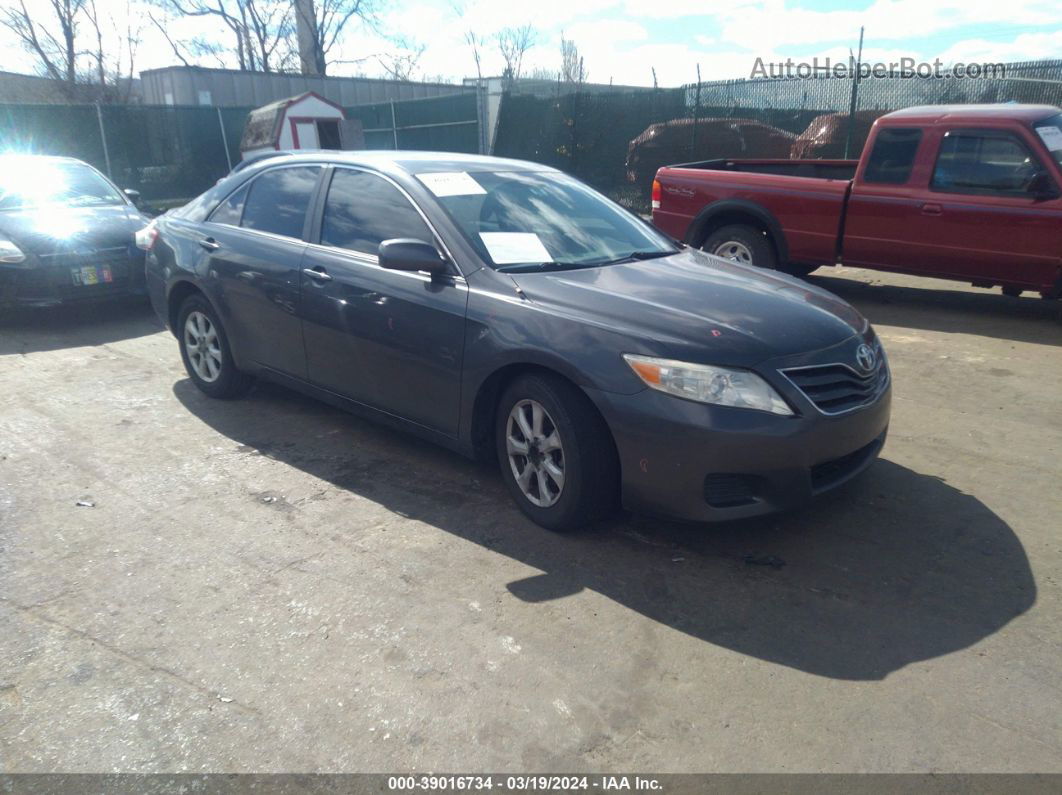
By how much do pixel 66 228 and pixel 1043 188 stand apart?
888cm

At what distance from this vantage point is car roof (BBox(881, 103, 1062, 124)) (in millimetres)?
7586

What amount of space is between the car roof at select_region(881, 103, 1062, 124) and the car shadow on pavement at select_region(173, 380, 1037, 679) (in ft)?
15.4

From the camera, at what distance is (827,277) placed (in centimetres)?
1018

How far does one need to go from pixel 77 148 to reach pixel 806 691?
21.6 m

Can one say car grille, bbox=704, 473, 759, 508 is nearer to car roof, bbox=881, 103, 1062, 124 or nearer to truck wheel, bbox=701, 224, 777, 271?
truck wheel, bbox=701, 224, 777, 271

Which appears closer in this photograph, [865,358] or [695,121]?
[865,358]

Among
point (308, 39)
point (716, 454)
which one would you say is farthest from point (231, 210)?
point (308, 39)

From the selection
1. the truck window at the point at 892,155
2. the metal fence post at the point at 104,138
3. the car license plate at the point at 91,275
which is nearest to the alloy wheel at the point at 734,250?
the truck window at the point at 892,155

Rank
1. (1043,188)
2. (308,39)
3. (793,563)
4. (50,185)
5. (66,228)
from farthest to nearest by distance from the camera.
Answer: (308,39) < (50,185) < (66,228) < (1043,188) < (793,563)

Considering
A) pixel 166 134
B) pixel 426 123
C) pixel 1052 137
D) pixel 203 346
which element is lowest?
pixel 203 346

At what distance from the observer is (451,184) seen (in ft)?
15.0

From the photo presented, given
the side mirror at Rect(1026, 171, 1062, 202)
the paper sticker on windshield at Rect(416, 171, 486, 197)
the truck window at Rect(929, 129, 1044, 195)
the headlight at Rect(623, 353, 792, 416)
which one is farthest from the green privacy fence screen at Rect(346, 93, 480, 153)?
the headlight at Rect(623, 353, 792, 416)

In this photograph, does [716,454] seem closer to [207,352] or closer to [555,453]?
[555,453]

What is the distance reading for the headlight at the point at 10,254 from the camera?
7.71 metres
